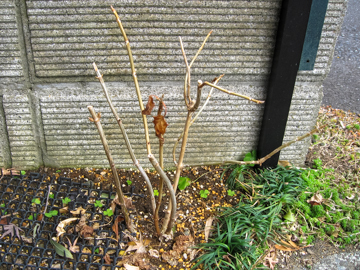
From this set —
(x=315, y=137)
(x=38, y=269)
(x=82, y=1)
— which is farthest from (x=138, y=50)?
(x=315, y=137)

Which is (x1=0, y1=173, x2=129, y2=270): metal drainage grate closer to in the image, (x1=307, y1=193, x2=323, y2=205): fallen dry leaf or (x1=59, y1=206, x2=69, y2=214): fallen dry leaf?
(x1=59, y1=206, x2=69, y2=214): fallen dry leaf

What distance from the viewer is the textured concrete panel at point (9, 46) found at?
1959 mm

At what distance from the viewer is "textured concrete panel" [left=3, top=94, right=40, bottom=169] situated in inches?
86.7

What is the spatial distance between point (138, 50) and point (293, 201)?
1413 mm

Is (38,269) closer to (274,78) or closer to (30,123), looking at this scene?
(30,123)

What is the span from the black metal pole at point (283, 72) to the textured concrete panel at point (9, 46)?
5.27ft

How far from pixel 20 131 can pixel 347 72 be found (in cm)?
359

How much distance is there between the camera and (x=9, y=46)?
204cm

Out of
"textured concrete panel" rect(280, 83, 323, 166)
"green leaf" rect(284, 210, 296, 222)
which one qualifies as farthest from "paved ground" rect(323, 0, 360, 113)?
"green leaf" rect(284, 210, 296, 222)

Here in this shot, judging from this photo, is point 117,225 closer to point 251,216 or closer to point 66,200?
point 66,200

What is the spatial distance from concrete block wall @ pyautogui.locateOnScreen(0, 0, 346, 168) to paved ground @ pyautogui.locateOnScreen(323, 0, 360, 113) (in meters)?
1.32

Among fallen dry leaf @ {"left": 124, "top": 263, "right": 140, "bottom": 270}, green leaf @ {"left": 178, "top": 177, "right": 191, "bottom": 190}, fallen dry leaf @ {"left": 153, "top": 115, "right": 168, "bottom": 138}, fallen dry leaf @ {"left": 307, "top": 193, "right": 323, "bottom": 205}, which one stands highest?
fallen dry leaf @ {"left": 153, "top": 115, "right": 168, "bottom": 138}

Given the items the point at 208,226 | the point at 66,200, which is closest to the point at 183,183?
the point at 208,226

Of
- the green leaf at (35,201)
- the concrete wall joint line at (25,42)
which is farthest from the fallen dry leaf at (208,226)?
the concrete wall joint line at (25,42)
